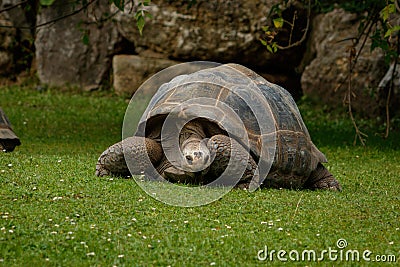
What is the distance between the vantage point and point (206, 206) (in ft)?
18.3

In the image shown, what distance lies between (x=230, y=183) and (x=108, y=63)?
917 centimetres

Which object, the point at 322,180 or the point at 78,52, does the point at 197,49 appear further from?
the point at 322,180

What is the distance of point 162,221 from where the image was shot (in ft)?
16.5

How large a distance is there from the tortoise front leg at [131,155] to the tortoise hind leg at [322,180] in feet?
4.84

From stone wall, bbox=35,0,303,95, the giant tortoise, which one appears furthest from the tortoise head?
stone wall, bbox=35,0,303,95

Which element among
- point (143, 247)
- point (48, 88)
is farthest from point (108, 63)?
point (143, 247)

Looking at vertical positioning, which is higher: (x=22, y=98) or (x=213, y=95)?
(x=213, y=95)

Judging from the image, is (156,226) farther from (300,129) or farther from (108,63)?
(108,63)

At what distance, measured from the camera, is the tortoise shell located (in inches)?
250

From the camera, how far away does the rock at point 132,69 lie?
14.4 m

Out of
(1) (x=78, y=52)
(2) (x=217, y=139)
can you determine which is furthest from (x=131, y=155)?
(1) (x=78, y=52)

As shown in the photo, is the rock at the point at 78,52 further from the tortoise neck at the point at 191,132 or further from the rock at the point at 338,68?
the tortoise neck at the point at 191,132

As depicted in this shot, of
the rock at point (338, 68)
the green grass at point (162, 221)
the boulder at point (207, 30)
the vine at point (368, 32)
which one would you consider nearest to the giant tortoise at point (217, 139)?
the green grass at point (162, 221)

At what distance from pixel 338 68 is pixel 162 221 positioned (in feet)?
29.9
